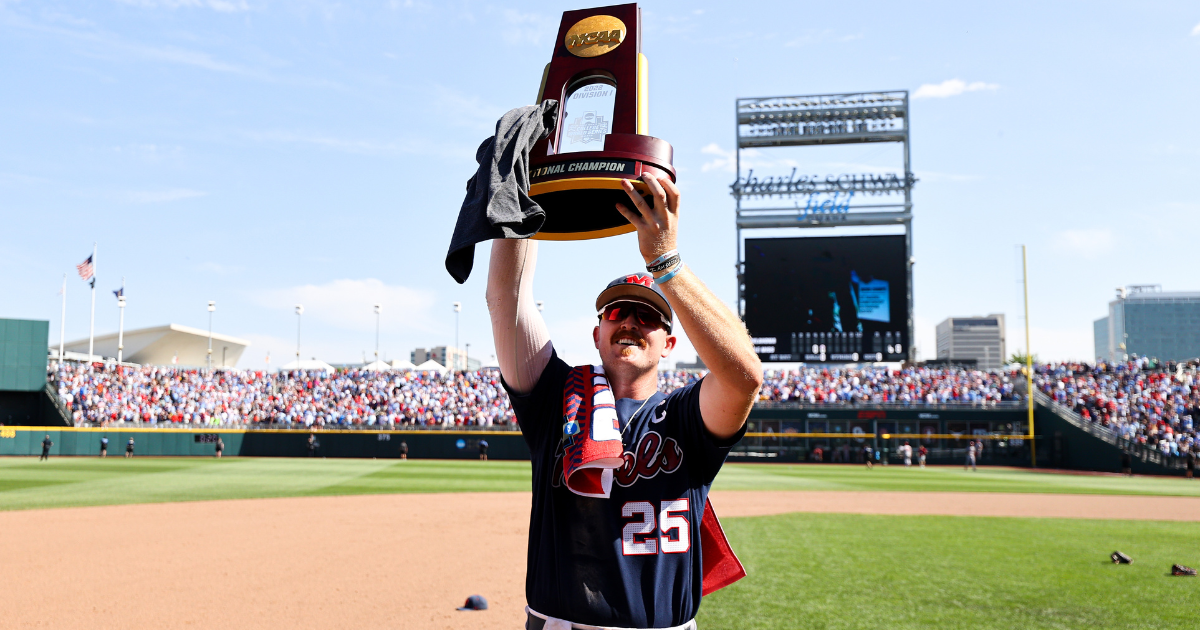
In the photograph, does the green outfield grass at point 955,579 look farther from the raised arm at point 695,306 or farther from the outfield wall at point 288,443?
the outfield wall at point 288,443

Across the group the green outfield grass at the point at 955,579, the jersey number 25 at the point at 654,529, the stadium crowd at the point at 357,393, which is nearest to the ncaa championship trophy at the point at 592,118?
the jersey number 25 at the point at 654,529

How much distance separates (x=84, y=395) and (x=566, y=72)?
4691cm

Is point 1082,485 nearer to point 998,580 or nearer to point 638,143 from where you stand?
point 998,580

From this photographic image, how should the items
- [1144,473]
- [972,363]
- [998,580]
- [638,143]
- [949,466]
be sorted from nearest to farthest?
[638,143] < [998,580] < [1144,473] < [949,466] < [972,363]

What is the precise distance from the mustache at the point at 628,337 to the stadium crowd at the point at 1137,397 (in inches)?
1514

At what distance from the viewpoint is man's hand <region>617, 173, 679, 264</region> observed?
2238mm

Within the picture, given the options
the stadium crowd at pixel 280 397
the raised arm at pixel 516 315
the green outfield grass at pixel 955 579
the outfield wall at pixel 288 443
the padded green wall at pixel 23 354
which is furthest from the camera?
the padded green wall at pixel 23 354

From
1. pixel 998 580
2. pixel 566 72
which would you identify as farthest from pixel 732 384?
pixel 998 580

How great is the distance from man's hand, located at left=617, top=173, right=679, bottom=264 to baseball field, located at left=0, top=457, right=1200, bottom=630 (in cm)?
576

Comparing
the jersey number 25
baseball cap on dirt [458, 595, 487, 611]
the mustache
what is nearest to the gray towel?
the mustache

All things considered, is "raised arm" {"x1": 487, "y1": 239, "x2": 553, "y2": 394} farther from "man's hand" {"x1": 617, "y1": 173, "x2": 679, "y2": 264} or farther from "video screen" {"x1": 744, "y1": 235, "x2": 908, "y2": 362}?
"video screen" {"x1": 744, "y1": 235, "x2": 908, "y2": 362}

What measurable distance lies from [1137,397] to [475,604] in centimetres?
4049

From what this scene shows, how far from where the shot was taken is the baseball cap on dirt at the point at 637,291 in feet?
9.34

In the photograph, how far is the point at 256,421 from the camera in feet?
135
